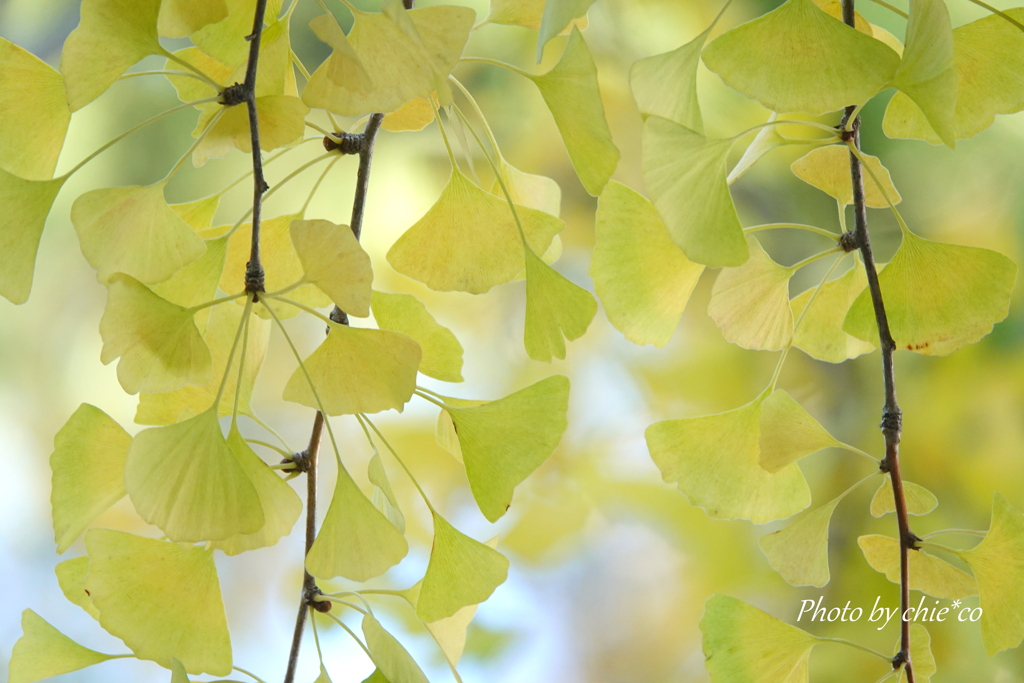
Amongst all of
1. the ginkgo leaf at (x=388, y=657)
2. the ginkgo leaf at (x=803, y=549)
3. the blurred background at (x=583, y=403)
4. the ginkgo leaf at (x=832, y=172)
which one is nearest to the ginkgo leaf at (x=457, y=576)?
the ginkgo leaf at (x=388, y=657)

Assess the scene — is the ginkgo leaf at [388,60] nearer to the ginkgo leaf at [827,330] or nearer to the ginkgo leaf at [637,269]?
the ginkgo leaf at [637,269]

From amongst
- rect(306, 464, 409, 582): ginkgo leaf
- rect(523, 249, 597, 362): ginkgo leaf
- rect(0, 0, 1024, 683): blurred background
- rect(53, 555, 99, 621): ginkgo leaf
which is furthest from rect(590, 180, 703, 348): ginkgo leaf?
rect(0, 0, 1024, 683): blurred background

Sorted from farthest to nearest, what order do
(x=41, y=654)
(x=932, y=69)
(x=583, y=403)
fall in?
(x=583, y=403) < (x=41, y=654) < (x=932, y=69)

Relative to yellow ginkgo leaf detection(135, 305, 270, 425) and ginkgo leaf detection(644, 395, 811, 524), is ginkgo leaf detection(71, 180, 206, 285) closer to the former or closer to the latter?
yellow ginkgo leaf detection(135, 305, 270, 425)

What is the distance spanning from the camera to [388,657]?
9.4 inches

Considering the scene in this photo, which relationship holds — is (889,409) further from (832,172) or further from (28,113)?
(28,113)

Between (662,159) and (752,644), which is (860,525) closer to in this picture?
(752,644)

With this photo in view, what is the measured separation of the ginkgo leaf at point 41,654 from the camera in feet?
0.98

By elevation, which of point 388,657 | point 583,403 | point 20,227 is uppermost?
point 583,403

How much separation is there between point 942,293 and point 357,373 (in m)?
0.20

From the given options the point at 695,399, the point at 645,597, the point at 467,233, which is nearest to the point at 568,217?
the point at 695,399

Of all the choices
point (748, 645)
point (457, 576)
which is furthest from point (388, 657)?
point (748, 645)

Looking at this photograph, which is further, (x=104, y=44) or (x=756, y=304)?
(x=756, y=304)

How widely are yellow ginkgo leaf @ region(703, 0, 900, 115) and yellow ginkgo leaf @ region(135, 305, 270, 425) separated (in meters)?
0.19
